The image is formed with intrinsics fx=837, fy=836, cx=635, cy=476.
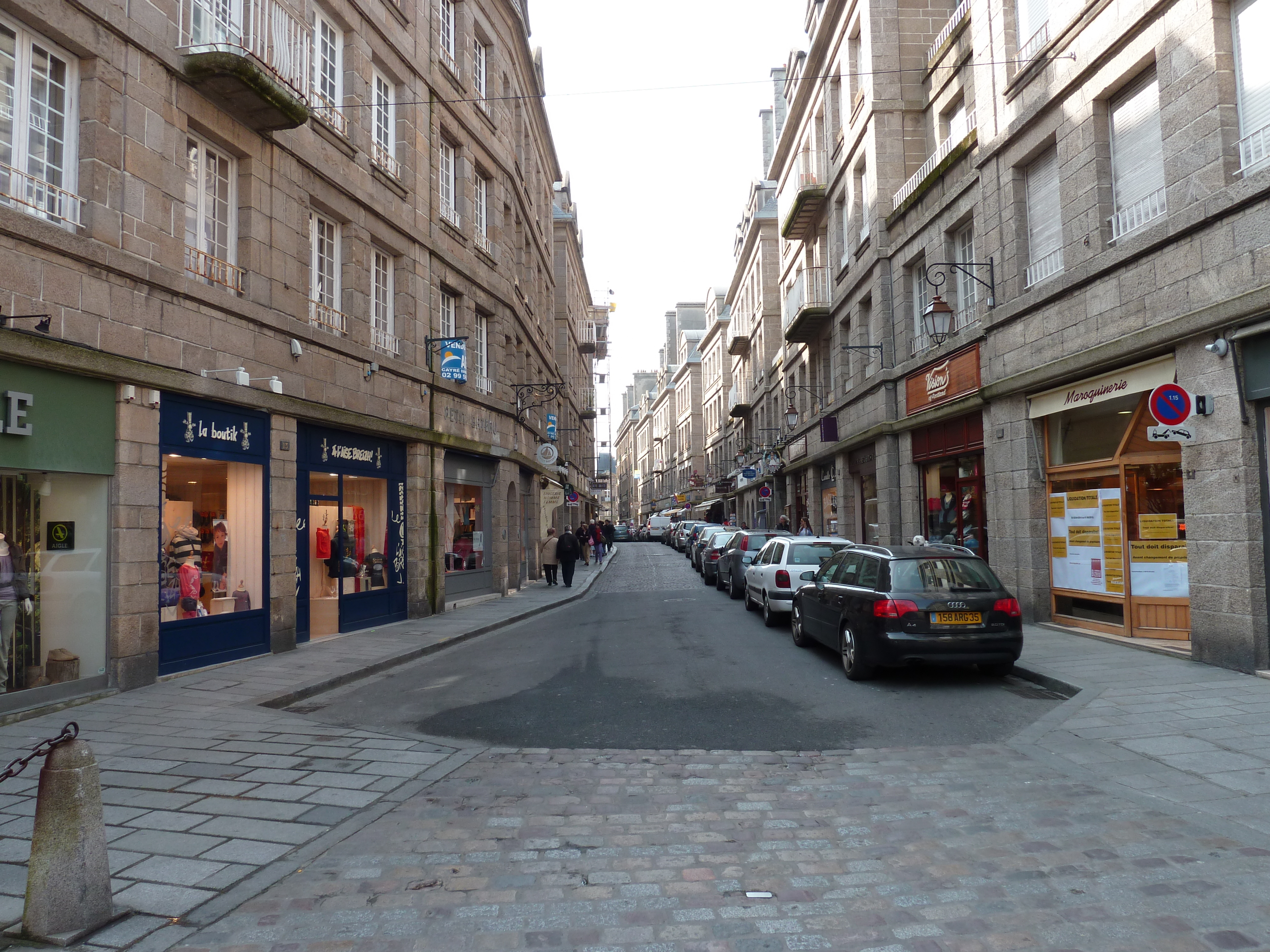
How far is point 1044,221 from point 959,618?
24.3ft

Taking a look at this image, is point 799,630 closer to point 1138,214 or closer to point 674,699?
point 674,699

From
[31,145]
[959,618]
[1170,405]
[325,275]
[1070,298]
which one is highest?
[325,275]

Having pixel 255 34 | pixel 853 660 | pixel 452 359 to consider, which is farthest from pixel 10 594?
pixel 452 359

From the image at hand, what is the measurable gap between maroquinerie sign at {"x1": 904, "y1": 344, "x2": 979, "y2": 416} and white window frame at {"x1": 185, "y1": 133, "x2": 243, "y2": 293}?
38.8 feet

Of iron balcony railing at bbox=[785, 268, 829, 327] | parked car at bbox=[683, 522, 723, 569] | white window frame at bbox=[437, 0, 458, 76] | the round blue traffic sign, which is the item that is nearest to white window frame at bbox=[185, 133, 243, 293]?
white window frame at bbox=[437, 0, 458, 76]

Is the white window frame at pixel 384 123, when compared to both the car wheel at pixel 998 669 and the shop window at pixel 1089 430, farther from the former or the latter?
the car wheel at pixel 998 669

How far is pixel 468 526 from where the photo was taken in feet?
61.6

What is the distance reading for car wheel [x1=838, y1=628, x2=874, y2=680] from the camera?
8.95 m

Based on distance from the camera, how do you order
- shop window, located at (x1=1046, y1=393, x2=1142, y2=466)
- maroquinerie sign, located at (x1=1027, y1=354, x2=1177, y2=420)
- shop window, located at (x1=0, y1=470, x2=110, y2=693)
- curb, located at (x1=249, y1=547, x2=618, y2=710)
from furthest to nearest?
shop window, located at (x1=1046, y1=393, x2=1142, y2=466) < maroquinerie sign, located at (x1=1027, y1=354, x2=1177, y2=420) < curb, located at (x1=249, y1=547, x2=618, y2=710) < shop window, located at (x1=0, y1=470, x2=110, y2=693)

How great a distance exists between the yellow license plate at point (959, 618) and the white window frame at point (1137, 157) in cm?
546

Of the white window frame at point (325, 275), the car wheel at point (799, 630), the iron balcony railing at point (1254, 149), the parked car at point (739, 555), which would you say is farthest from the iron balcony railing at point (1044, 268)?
the white window frame at point (325, 275)

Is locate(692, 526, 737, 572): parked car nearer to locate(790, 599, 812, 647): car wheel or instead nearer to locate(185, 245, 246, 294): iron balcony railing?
locate(790, 599, 812, 647): car wheel

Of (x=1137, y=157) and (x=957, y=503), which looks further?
(x=957, y=503)

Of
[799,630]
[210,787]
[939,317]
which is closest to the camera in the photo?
[210,787]
